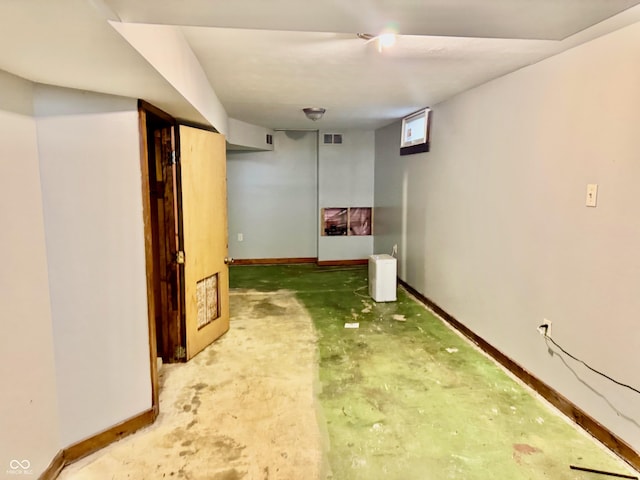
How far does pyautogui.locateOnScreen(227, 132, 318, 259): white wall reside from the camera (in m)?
6.97

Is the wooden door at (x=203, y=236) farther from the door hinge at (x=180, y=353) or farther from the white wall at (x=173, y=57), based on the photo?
the white wall at (x=173, y=57)

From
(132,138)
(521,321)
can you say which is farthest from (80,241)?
(521,321)

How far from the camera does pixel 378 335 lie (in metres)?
3.82

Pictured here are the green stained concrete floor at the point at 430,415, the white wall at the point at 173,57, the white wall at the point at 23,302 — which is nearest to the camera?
the white wall at the point at 173,57

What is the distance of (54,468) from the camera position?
6.48 feet

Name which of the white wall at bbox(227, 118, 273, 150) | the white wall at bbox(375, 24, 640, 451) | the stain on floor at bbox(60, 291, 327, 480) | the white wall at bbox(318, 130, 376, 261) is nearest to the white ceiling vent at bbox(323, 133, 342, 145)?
the white wall at bbox(318, 130, 376, 261)

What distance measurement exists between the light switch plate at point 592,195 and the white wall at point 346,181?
15.4ft

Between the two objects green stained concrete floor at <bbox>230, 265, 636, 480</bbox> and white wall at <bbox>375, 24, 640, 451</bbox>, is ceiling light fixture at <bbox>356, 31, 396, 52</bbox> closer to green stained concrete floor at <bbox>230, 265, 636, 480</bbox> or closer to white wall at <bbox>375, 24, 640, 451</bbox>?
white wall at <bbox>375, 24, 640, 451</bbox>

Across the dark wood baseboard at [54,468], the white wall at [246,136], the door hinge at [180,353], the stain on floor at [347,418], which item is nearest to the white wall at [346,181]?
the white wall at [246,136]

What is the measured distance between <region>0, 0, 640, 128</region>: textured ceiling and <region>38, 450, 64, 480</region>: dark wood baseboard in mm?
1790

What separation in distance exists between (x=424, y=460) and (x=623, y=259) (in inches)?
57.3

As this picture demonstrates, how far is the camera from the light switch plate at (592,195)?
2250mm

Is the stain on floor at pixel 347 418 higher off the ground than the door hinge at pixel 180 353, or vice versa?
the door hinge at pixel 180 353

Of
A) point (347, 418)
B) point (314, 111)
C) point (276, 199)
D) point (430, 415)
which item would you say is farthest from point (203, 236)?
point (276, 199)
